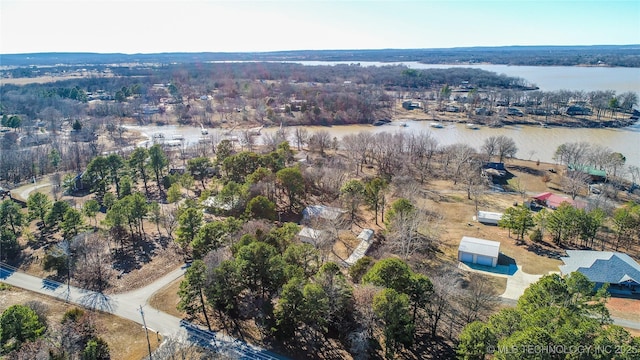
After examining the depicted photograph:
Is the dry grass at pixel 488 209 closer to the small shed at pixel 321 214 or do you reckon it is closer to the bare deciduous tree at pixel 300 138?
the small shed at pixel 321 214

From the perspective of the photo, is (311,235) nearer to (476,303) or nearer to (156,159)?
(476,303)

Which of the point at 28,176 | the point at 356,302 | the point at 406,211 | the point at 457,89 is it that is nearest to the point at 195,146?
the point at 28,176

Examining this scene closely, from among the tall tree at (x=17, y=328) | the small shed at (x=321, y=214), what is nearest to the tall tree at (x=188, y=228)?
the small shed at (x=321, y=214)

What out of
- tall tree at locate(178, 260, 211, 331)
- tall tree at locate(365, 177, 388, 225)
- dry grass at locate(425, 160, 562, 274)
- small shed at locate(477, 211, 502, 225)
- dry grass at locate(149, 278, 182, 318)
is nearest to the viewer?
tall tree at locate(178, 260, 211, 331)

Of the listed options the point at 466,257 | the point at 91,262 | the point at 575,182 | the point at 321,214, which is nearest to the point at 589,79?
the point at 575,182

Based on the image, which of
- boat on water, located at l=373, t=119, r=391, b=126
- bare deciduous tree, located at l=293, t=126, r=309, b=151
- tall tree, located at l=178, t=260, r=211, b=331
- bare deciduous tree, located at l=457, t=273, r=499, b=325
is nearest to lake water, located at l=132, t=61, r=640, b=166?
boat on water, located at l=373, t=119, r=391, b=126

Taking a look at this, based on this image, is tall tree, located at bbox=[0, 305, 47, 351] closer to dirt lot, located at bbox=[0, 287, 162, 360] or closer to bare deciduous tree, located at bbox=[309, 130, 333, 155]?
dirt lot, located at bbox=[0, 287, 162, 360]
